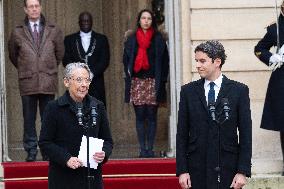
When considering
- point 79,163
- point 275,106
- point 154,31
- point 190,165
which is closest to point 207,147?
point 190,165

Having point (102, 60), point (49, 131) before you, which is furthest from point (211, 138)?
point (102, 60)

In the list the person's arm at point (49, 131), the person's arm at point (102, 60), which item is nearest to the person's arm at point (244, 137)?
the person's arm at point (49, 131)

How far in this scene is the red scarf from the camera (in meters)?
12.8

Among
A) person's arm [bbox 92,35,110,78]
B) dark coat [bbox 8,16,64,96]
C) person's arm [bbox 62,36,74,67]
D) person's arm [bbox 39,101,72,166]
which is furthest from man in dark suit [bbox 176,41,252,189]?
person's arm [bbox 62,36,74,67]

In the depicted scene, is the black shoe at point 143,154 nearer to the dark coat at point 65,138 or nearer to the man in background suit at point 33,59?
the man in background suit at point 33,59

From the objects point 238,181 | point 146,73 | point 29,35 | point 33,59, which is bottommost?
point 238,181

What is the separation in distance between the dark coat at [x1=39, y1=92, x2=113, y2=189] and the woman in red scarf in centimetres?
428

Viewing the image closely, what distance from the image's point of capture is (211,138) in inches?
Answer: 326

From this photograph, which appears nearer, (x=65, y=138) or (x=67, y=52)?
(x=65, y=138)

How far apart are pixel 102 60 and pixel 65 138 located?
4994mm

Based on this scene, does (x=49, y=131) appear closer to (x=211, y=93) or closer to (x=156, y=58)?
(x=211, y=93)

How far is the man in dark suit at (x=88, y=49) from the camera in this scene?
1335cm

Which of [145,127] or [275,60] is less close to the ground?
[275,60]

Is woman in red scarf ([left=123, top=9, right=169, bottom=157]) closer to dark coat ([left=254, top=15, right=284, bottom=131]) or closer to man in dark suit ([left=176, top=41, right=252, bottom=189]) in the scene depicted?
dark coat ([left=254, top=15, right=284, bottom=131])
